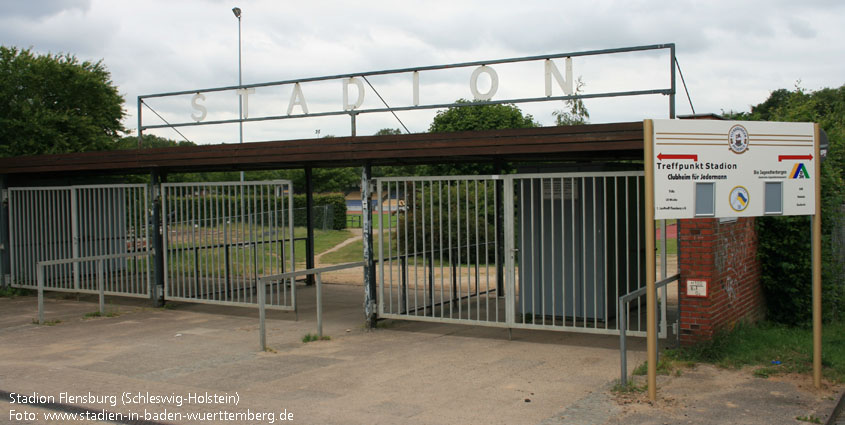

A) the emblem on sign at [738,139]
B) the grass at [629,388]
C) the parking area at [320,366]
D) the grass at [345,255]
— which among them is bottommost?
the grass at [345,255]

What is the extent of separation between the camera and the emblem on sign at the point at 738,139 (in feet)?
21.1

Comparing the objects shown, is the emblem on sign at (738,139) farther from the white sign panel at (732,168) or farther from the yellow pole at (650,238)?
the yellow pole at (650,238)

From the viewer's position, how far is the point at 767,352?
7766 mm

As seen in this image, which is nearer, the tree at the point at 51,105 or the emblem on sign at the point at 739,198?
the emblem on sign at the point at 739,198

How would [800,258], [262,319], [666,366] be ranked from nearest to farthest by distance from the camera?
1. [666,366]
2. [262,319]
3. [800,258]

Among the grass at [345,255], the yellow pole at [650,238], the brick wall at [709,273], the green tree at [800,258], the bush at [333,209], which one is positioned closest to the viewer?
the yellow pole at [650,238]

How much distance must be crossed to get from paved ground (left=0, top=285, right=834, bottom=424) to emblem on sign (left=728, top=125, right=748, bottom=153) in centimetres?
215

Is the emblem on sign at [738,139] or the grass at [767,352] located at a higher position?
the emblem on sign at [738,139]

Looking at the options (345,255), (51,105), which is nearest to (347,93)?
(345,255)

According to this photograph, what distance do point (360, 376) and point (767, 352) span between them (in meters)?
4.32

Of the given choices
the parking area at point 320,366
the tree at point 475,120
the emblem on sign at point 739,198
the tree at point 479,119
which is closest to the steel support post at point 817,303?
the emblem on sign at point 739,198

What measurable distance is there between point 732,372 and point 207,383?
5.14 metres

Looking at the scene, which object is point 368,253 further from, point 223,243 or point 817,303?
point 817,303

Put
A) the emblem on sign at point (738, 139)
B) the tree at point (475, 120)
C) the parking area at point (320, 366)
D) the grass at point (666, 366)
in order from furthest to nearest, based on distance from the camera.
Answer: the tree at point (475, 120) < the grass at point (666, 366) < the emblem on sign at point (738, 139) < the parking area at point (320, 366)
